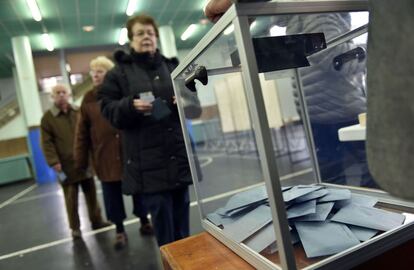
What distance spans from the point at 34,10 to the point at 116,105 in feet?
→ 17.1

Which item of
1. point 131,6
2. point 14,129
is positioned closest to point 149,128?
point 131,6

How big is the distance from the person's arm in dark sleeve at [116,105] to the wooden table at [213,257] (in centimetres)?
61

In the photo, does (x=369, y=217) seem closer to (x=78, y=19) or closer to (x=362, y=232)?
(x=362, y=232)

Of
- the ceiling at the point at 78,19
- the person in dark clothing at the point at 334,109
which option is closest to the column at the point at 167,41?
the ceiling at the point at 78,19

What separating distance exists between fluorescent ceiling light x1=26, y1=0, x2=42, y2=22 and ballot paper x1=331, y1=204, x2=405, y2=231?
18.8 ft

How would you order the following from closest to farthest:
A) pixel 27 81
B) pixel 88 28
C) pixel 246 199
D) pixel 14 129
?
pixel 246 199
pixel 27 81
pixel 88 28
pixel 14 129

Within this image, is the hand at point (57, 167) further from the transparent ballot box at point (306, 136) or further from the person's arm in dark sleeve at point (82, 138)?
the transparent ballot box at point (306, 136)

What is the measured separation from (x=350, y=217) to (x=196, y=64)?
0.41 meters

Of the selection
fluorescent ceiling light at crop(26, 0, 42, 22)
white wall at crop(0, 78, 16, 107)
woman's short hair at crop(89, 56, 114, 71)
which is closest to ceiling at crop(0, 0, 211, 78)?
fluorescent ceiling light at crop(26, 0, 42, 22)

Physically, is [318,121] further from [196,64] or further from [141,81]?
[141,81]

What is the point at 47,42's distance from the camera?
7.22m

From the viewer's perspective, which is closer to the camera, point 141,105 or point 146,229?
point 141,105

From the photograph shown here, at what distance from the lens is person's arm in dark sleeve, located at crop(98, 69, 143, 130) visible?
1.18m

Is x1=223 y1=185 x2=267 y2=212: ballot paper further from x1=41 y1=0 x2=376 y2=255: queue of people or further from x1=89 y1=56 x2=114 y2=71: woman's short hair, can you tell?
x1=89 y1=56 x2=114 y2=71: woman's short hair
